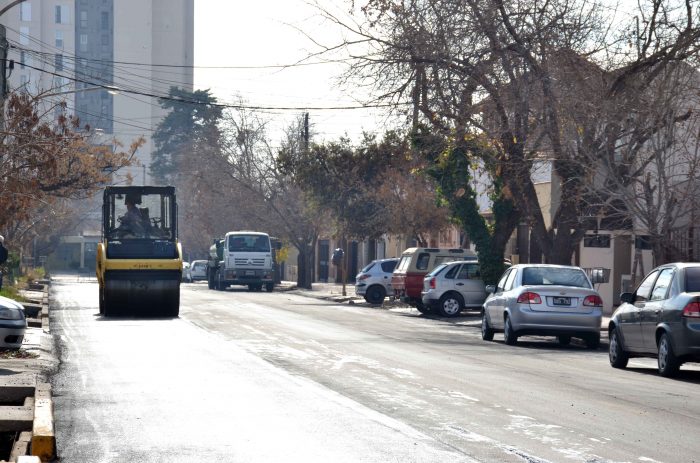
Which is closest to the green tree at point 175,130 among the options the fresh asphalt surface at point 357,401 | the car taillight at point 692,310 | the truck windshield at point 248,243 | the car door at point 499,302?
the truck windshield at point 248,243

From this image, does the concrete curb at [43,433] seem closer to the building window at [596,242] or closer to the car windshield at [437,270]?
the car windshield at [437,270]

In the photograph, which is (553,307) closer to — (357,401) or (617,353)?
(617,353)

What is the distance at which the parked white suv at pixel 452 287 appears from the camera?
3625 centimetres

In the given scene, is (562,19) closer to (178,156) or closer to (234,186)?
(234,186)

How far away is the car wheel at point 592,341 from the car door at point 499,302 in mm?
1739

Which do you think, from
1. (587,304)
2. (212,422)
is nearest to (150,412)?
(212,422)

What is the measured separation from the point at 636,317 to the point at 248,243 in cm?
4331

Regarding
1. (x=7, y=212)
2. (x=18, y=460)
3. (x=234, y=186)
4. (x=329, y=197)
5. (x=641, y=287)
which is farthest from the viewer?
(x=234, y=186)

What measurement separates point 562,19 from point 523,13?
985 mm

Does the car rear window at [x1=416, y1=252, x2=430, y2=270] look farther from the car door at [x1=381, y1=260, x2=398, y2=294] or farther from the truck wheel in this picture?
the car door at [x1=381, y1=260, x2=398, y2=294]

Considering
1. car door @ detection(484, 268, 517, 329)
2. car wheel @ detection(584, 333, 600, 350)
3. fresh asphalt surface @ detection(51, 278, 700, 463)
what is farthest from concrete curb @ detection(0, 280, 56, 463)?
car wheel @ detection(584, 333, 600, 350)

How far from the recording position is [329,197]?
57469 mm

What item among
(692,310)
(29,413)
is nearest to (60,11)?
(692,310)

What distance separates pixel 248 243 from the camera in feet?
201
